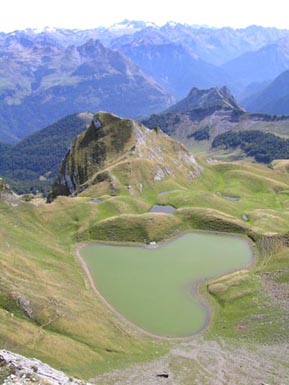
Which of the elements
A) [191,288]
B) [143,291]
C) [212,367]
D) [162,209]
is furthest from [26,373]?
[162,209]

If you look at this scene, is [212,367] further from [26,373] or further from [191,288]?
[26,373]

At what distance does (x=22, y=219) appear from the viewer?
123 meters

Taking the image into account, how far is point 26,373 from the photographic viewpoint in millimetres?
43594

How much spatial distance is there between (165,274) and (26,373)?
194 ft

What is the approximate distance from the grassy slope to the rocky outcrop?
13.0 meters

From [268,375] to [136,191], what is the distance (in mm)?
103082

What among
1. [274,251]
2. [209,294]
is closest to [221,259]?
[274,251]

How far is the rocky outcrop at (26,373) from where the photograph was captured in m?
42.1

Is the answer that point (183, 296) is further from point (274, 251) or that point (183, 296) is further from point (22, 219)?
point (22, 219)

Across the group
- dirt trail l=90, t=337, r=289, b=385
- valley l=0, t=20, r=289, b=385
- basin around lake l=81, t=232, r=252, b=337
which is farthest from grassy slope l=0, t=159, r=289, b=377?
basin around lake l=81, t=232, r=252, b=337

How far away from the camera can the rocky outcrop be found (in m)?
42.1

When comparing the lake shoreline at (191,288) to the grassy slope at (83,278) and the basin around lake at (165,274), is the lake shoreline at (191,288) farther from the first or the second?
the grassy slope at (83,278)

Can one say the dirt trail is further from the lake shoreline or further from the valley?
the lake shoreline

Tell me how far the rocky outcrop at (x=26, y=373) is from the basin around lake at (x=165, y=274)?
33000 millimetres
